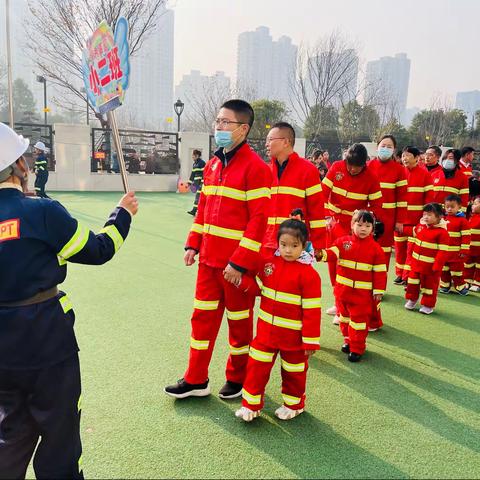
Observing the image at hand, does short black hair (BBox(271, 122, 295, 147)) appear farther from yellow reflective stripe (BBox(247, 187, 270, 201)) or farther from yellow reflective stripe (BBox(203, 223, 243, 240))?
yellow reflective stripe (BBox(203, 223, 243, 240))

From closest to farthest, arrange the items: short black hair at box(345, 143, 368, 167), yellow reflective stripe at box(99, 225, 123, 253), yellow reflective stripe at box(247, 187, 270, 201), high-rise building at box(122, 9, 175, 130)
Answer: yellow reflective stripe at box(99, 225, 123, 253) → yellow reflective stripe at box(247, 187, 270, 201) → short black hair at box(345, 143, 368, 167) → high-rise building at box(122, 9, 175, 130)

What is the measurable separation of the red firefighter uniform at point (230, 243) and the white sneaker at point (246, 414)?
0.36m

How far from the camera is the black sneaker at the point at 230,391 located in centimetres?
330

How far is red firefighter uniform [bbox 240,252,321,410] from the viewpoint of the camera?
9.75 feet

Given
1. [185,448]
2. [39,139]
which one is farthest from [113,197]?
[185,448]

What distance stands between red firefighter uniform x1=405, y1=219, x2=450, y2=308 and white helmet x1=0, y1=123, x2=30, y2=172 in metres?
4.65

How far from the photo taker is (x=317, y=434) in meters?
2.91

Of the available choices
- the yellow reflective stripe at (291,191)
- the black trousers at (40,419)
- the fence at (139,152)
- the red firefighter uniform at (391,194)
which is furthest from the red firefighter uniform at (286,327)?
the fence at (139,152)

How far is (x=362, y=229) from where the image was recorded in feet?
13.9

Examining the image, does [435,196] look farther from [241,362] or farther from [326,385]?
[241,362]

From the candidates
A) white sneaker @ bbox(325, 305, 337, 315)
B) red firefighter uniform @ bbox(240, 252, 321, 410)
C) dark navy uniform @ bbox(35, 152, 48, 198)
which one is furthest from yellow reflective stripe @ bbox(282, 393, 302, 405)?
dark navy uniform @ bbox(35, 152, 48, 198)

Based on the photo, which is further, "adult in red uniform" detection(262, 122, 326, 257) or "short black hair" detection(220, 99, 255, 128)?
"adult in red uniform" detection(262, 122, 326, 257)

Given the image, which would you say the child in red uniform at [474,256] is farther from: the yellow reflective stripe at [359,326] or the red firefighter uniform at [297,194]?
the red firefighter uniform at [297,194]

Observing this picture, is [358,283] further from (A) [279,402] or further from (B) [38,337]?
(B) [38,337]
